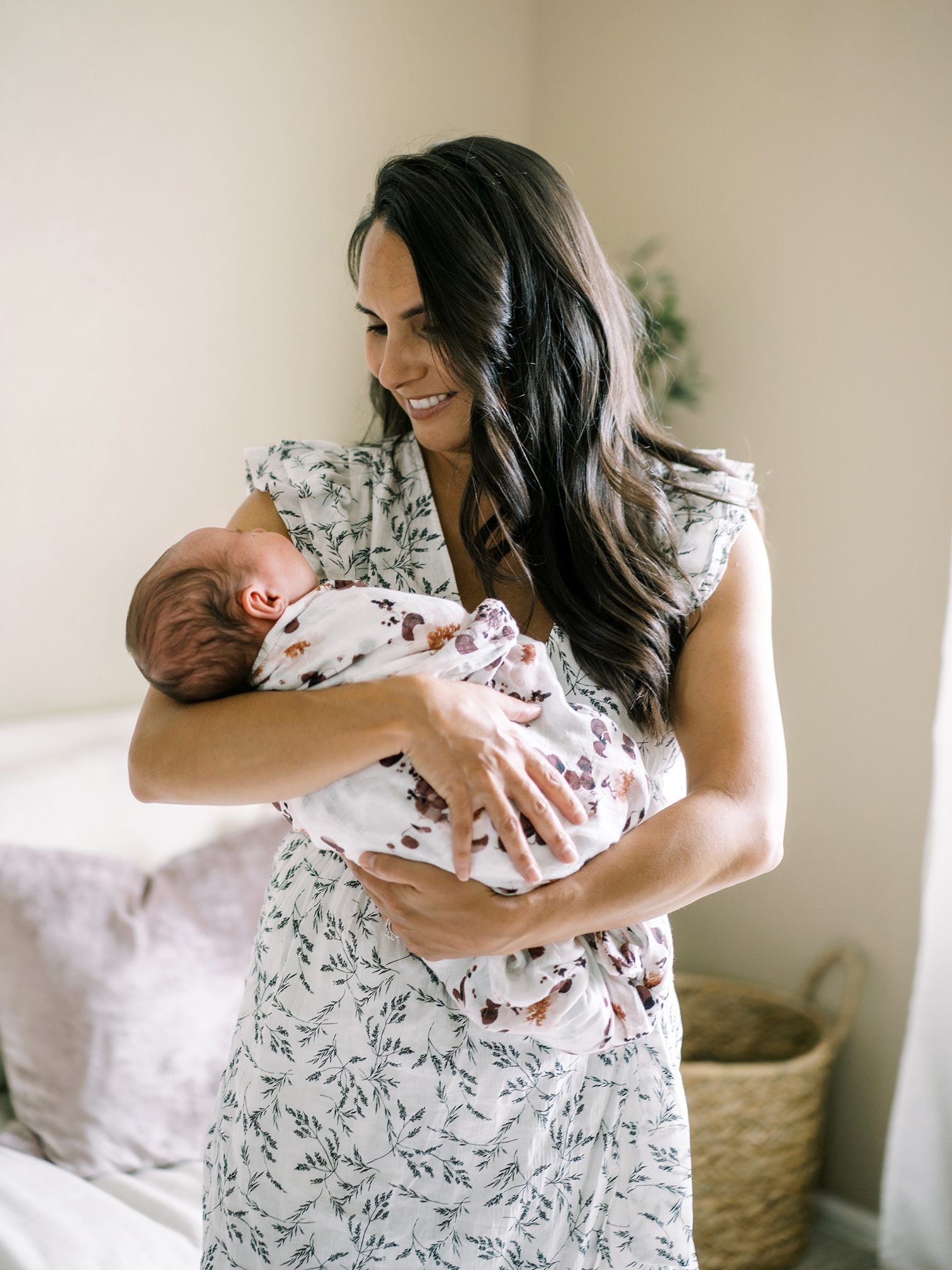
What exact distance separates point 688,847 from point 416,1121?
0.41 metres

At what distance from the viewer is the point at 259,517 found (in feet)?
4.00

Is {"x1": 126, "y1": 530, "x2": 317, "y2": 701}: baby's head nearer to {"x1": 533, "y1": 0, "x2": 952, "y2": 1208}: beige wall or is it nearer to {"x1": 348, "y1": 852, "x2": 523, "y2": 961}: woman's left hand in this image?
{"x1": 348, "y1": 852, "x2": 523, "y2": 961}: woman's left hand

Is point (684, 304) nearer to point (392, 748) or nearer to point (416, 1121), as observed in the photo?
point (392, 748)

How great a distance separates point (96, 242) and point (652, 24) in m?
1.55

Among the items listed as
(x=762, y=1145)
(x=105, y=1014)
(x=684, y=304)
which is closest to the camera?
(x=105, y=1014)

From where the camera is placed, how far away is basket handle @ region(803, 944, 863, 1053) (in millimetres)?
2213

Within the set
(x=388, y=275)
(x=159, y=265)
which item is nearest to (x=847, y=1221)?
(x=388, y=275)

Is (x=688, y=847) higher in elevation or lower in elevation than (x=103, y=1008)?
higher

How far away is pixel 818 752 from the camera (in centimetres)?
235

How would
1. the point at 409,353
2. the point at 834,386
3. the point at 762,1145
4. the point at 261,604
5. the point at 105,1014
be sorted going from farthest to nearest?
the point at 834,386 < the point at 762,1145 < the point at 105,1014 < the point at 409,353 < the point at 261,604

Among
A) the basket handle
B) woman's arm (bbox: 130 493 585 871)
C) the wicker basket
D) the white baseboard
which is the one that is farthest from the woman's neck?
the white baseboard

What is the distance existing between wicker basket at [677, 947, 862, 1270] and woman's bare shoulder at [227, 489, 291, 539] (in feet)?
4.78

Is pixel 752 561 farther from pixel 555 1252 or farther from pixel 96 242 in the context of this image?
pixel 96 242

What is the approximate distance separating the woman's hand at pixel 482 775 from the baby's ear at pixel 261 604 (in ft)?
0.55
